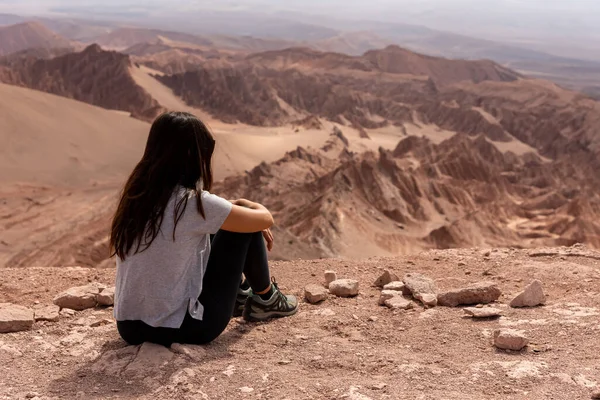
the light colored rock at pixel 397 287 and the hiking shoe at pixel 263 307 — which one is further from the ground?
the hiking shoe at pixel 263 307

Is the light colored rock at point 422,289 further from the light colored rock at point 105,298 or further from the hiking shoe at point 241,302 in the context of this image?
the light colored rock at point 105,298

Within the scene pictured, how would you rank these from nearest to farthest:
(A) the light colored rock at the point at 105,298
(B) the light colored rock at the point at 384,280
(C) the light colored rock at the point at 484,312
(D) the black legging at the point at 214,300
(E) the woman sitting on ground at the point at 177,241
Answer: (E) the woman sitting on ground at the point at 177,241, (D) the black legging at the point at 214,300, (C) the light colored rock at the point at 484,312, (A) the light colored rock at the point at 105,298, (B) the light colored rock at the point at 384,280

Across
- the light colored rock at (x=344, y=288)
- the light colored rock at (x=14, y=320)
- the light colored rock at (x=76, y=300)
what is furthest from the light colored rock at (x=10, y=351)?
the light colored rock at (x=344, y=288)

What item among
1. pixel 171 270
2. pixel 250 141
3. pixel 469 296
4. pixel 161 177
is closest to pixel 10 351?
pixel 171 270

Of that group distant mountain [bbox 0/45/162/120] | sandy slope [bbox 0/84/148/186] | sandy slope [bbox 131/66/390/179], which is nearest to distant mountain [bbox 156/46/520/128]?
sandy slope [bbox 131/66/390/179]

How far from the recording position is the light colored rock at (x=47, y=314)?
4.29m

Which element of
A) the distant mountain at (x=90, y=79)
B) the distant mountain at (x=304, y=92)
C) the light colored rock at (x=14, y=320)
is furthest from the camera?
the distant mountain at (x=304, y=92)

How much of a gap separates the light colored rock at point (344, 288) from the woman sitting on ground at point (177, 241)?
4.94 ft

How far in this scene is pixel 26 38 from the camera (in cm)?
13762

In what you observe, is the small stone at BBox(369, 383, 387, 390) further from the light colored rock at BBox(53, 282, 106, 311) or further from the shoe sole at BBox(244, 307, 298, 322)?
the light colored rock at BBox(53, 282, 106, 311)

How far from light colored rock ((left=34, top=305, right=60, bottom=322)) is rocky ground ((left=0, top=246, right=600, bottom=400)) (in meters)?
0.04

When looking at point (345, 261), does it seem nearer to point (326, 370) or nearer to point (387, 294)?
point (387, 294)

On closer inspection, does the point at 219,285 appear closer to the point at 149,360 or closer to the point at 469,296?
the point at 149,360

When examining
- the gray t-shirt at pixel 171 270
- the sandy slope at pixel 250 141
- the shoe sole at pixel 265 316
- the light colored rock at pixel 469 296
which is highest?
the gray t-shirt at pixel 171 270
